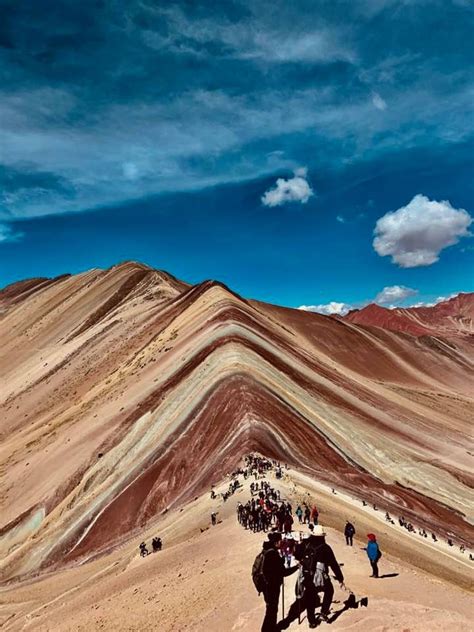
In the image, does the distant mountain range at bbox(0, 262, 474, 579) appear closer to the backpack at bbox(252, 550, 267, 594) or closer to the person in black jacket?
the person in black jacket

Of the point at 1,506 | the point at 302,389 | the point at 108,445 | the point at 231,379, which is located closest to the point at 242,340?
the point at 302,389

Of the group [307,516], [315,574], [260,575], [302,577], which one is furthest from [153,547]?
[260,575]

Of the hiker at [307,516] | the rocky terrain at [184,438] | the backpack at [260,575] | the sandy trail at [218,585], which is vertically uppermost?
the rocky terrain at [184,438]

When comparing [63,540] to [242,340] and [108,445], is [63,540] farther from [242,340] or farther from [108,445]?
[242,340]

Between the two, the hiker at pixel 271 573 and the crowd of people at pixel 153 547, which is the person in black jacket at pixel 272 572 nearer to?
the hiker at pixel 271 573

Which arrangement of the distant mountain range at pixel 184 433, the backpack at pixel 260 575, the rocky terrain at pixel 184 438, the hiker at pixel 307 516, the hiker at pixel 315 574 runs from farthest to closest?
1. the distant mountain range at pixel 184 433
2. the rocky terrain at pixel 184 438
3. the hiker at pixel 307 516
4. the hiker at pixel 315 574
5. the backpack at pixel 260 575

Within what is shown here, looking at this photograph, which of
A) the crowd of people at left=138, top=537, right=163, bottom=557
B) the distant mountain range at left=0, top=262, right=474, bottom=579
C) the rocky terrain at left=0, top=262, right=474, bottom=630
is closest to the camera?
the crowd of people at left=138, top=537, right=163, bottom=557

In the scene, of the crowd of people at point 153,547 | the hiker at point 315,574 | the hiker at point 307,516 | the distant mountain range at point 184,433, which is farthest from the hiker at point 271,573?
the distant mountain range at point 184,433

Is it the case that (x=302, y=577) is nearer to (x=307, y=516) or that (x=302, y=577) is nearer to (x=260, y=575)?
(x=260, y=575)

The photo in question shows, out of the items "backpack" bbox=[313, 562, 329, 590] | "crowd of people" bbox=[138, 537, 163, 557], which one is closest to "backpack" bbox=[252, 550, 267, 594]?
"backpack" bbox=[313, 562, 329, 590]
